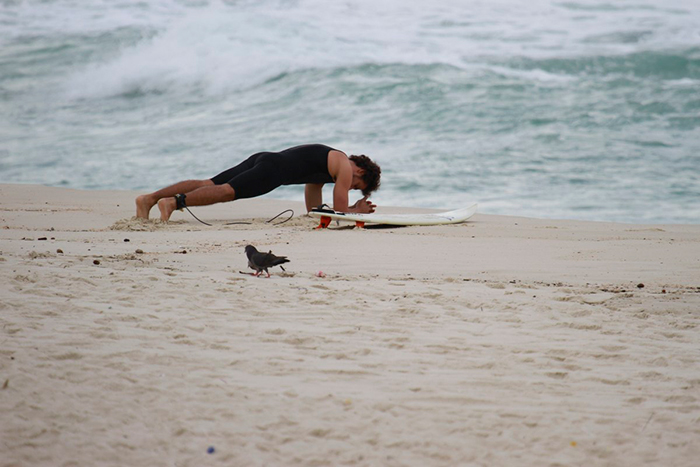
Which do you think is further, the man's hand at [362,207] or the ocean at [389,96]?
the ocean at [389,96]

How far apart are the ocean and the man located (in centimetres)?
176

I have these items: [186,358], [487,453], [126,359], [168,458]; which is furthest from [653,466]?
[126,359]

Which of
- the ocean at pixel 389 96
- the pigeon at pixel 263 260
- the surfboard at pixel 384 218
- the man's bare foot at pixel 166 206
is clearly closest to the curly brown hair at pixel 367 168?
the surfboard at pixel 384 218

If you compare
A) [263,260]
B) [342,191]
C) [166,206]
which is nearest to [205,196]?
[166,206]

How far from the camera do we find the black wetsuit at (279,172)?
6.74m

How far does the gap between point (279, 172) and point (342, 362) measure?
4.19 metres

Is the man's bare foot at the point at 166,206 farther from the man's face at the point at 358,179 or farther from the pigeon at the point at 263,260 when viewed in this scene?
the pigeon at the point at 263,260

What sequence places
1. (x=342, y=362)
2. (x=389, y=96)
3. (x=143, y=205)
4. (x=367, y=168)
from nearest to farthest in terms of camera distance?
(x=342, y=362) → (x=143, y=205) → (x=367, y=168) → (x=389, y=96)

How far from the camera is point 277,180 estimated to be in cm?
681

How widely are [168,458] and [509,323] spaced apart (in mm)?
1728

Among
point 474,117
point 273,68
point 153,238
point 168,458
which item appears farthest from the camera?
point 273,68

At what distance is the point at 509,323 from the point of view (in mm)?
3338

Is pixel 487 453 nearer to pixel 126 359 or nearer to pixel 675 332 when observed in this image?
pixel 126 359

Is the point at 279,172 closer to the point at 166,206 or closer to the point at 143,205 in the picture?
the point at 166,206
